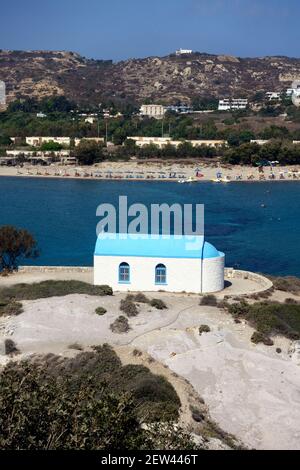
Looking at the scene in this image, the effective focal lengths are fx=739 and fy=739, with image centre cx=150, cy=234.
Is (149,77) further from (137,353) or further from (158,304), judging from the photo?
(137,353)

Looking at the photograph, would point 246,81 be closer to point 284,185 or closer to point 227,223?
point 284,185

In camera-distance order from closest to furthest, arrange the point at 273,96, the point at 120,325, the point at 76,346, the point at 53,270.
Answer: the point at 76,346 → the point at 120,325 → the point at 53,270 → the point at 273,96

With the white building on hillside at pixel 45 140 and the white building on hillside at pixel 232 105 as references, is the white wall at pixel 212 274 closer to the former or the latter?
the white building on hillside at pixel 45 140

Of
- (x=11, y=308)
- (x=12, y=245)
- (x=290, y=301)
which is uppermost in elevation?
(x=12, y=245)

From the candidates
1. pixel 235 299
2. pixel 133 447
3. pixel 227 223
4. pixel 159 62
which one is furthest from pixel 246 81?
pixel 133 447

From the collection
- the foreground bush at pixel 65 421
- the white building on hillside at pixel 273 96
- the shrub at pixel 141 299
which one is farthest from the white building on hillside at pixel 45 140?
the foreground bush at pixel 65 421

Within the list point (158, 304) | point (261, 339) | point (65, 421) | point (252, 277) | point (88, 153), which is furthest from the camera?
point (88, 153)

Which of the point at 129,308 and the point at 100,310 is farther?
the point at 129,308

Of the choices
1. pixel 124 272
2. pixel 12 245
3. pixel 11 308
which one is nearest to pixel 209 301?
pixel 124 272

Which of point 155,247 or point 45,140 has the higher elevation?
point 155,247
